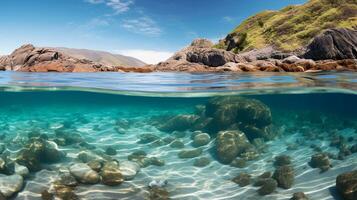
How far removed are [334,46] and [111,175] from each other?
125 ft

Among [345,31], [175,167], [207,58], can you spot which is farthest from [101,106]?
[345,31]

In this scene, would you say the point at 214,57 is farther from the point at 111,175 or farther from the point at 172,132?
the point at 111,175

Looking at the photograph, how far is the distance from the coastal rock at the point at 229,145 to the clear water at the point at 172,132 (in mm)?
277

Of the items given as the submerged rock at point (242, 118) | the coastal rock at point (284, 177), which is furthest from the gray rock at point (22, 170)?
the coastal rock at point (284, 177)

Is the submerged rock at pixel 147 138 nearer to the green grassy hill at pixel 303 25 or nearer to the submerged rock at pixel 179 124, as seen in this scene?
the submerged rock at pixel 179 124

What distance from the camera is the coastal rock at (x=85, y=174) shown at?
892cm

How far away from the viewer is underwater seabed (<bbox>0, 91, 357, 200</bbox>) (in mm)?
9055

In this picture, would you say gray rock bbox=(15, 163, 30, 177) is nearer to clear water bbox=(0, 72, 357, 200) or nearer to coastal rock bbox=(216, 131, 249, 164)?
clear water bbox=(0, 72, 357, 200)

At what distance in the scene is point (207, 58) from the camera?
152 feet

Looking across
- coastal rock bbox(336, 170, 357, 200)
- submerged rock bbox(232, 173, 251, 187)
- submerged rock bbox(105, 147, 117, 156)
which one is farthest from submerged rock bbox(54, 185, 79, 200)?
coastal rock bbox(336, 170, 357, 200)

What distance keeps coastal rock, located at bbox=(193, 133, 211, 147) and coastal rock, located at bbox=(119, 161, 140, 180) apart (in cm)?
283

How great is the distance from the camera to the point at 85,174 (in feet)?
29.4

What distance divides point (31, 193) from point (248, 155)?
266 inches

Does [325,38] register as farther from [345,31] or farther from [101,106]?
[101,106]
